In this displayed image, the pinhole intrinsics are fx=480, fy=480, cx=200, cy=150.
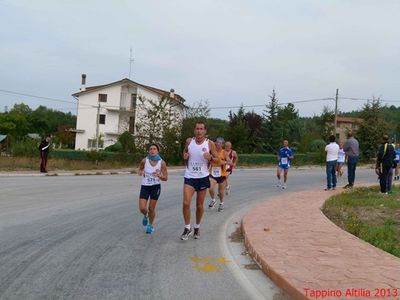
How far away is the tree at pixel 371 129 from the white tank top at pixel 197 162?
3897 cm

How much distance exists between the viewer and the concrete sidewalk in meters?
5.02

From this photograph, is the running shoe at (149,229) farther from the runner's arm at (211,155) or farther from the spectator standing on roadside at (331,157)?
the spectator standing on roadside at (331,157)

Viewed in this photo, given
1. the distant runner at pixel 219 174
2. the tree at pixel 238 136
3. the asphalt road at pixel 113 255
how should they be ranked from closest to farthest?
the asphalt road at pixel 113 255
the distant runner at pixel 219 174
the tree at pixel 238 136

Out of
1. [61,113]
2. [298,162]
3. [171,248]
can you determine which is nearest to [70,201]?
[171,248]

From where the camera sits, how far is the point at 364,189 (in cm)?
1573

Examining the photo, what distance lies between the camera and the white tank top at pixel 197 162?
317 inches

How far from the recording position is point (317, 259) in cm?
638

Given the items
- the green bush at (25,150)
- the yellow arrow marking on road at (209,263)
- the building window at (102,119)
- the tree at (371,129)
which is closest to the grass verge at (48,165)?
the green bush at (25,150)

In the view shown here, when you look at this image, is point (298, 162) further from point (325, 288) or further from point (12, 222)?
point (325, 288)

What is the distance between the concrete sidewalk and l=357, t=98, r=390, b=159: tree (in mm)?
36399

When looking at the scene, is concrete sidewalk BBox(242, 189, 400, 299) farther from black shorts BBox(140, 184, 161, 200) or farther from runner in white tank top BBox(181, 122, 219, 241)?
black shorts BBox(140, 184, 161, 200)

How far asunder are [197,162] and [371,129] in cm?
3993

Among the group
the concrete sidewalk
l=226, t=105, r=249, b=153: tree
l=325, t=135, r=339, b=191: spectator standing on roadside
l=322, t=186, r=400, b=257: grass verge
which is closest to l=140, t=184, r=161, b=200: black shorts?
the concrete sidewalk

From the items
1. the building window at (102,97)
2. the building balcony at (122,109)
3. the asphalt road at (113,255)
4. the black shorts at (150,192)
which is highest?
the building window at (102,97)
